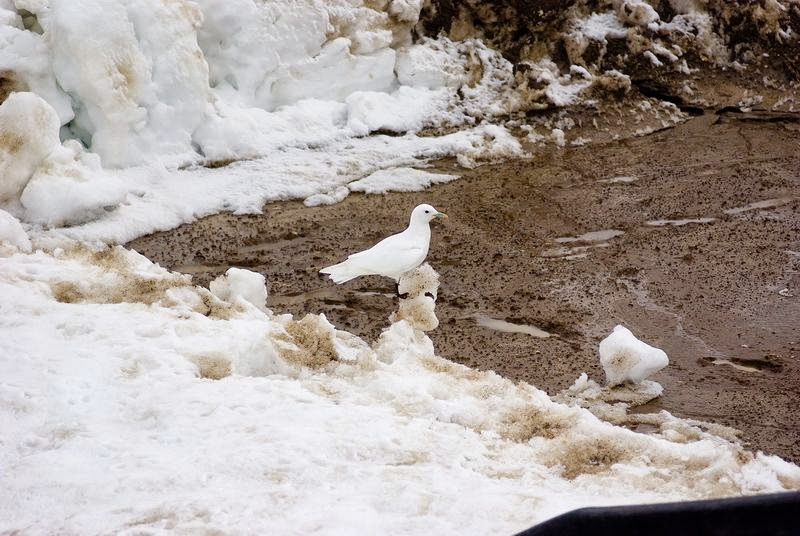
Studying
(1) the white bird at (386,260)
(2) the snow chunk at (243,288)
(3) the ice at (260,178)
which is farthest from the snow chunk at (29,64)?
(1) the white bird at (386,260)

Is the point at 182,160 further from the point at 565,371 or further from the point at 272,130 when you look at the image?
the point at 565,371

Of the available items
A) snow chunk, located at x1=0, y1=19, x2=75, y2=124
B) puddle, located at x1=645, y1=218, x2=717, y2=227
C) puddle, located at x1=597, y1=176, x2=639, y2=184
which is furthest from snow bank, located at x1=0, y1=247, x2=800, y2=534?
puddle, located at x1=597, y1=176, x2=639, y2=184

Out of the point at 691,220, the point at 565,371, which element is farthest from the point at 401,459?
the point at 691,220

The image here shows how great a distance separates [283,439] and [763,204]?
16.7ft

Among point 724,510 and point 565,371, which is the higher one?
point 724,510

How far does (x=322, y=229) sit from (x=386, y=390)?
2966mm

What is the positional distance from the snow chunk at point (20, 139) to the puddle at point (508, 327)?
3.48 metres

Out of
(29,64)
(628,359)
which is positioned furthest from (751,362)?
(29,64)

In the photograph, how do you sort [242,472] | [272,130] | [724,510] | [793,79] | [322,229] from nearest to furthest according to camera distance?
[724,510]
[242,472]
[322,229]
[272,130]
[793,79]

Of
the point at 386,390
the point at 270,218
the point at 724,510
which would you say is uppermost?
the point at 724,510

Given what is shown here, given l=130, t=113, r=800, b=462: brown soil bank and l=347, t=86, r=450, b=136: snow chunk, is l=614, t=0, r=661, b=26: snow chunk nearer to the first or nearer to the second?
l=130, t=113, r=800, b=462: brown soil bank

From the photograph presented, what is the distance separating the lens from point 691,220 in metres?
6.67

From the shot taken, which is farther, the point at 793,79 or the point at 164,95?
the point at 793,79

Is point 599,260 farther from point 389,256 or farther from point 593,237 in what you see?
point 389,256
